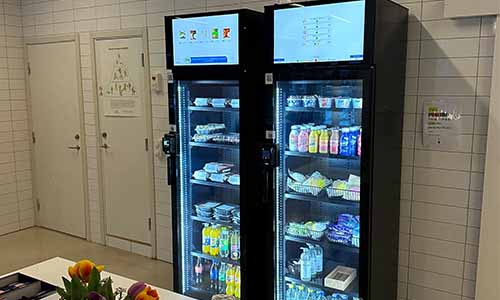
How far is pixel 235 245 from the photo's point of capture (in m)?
3.24

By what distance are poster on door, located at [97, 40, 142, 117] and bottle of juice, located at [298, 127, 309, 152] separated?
204 cm

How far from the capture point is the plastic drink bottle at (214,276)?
3.39m

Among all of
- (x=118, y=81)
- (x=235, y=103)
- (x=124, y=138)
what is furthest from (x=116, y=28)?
(x=235, y=103)

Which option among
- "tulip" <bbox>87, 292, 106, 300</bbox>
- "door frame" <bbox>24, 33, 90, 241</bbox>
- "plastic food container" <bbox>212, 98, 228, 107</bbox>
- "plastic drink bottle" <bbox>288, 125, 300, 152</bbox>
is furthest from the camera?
"door frame" <bbox>24, 33, 90, 241</bbox>

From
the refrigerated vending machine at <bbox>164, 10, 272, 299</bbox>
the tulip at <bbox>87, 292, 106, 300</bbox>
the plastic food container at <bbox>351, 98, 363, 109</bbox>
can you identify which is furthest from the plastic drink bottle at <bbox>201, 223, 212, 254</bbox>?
the tulip at <bbox>87, 292, 106, 300</bbox>

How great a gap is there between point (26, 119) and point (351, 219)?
13.9 ft

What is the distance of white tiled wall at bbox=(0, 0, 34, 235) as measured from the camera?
504cm

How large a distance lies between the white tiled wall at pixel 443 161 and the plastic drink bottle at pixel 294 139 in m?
0.72

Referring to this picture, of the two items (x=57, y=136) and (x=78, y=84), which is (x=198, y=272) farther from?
(x=57, y=136)

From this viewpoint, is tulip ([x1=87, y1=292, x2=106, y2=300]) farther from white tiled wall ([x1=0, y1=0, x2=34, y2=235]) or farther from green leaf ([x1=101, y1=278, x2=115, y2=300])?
white tiled wall ([x1=0, y1=0, x2=34, y2=235])

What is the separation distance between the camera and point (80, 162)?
4871mm

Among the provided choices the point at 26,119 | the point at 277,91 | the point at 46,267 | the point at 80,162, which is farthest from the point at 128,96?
the point at 46,267

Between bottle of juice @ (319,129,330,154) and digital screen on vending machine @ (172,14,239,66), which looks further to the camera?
digital screen on vending machine @ (172,14,239,66)

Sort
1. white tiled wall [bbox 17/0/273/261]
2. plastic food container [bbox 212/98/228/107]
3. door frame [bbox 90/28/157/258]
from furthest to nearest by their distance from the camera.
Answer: door frame [bbox 90/28/157/258]
white tiled wall [bbox 17/0/273/261]
plastic food container [bbox 212/98/228/107]
